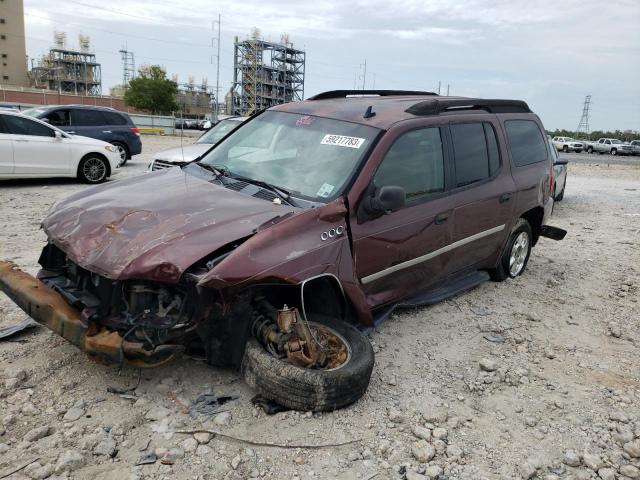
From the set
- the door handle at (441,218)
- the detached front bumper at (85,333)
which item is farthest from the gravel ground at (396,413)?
the door handle at (441,218)

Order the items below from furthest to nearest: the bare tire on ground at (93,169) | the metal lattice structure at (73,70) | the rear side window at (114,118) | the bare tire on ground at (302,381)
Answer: the metal lattice structure at (73,70) → the rear side window at (114,118) → the bare tire on ground at (93,169) → the bare tire on ground at (302,381)

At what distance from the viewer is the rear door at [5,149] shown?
1062 cm

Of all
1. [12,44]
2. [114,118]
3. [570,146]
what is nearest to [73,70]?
[12,44]

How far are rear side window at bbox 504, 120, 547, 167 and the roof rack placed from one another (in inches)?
6.6

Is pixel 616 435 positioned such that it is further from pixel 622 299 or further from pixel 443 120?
pixel 622 299

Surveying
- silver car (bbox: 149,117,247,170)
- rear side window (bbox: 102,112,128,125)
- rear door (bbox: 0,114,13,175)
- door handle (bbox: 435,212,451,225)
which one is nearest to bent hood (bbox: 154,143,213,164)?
silver car (bbox: 149,117,247,170)

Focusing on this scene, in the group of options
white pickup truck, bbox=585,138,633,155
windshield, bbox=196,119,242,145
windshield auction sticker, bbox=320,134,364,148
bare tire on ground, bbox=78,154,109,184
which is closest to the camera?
windshield auction sticker, bbox=320,134,364,148

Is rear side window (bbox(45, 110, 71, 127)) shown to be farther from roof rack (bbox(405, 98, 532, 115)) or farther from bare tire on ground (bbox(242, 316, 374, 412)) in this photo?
bare tire on ground (bbox(242, 316, 374, 412))

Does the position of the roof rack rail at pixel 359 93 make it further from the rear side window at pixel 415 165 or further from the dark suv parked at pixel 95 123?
the dark suv parked at pixel 95 123

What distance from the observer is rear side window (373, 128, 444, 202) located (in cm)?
407

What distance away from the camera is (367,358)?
344 centimetres

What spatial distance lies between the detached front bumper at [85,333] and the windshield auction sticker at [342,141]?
192 cm

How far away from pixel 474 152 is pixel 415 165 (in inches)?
38.1

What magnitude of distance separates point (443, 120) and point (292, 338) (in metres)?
2.42
